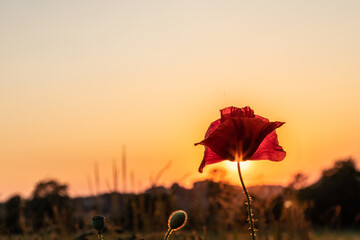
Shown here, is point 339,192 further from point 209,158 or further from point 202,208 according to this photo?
point 209,158

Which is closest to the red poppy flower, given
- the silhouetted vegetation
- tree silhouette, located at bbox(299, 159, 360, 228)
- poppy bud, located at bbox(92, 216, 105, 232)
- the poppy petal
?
the poppy petal

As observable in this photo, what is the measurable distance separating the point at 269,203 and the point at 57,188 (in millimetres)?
12922

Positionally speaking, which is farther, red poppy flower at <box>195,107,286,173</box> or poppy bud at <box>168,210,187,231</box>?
poppy bud at <box>168,210,187,231</box>

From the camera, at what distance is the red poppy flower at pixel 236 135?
1.76 m

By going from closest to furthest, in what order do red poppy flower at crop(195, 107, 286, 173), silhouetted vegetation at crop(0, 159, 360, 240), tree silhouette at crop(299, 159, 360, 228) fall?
red poppy flower at crop(195, 107, 286, 173) < silhouetted vegetation at crop(0, 159, 360, 240) < tree silhouette at crop(299, 159, 360, 228)

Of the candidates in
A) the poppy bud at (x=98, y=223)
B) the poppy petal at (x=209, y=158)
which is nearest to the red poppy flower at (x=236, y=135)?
the poppy petal at (x=209, y=158)

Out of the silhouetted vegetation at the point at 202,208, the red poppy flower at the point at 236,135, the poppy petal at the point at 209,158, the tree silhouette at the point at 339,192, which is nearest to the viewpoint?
the red poppy flower at the point at 236,135

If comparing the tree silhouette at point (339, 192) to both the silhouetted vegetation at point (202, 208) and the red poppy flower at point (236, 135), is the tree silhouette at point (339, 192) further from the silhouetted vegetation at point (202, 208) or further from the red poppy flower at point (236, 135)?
the red poppy flower at point (236, 135)

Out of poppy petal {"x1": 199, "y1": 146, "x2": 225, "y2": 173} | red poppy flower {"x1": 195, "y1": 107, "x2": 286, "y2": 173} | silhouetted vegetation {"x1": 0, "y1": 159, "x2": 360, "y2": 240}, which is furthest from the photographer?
silhouetted vegetation {"x1": 0, "y1": 159, "x2": 360, "y2": 240}

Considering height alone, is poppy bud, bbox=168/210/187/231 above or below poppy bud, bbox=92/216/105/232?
below

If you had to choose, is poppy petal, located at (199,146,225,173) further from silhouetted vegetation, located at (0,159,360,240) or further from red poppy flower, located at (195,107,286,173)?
silhouetted vegetation, located at (0,159,360,240)

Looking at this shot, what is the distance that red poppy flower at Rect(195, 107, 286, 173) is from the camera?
1.76 metres

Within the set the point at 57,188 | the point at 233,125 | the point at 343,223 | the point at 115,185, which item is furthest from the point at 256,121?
the point at 343,223

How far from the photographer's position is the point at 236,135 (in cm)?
178
